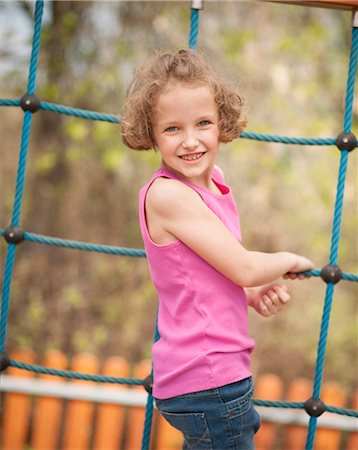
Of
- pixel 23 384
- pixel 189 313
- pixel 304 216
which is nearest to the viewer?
pixel 189 313

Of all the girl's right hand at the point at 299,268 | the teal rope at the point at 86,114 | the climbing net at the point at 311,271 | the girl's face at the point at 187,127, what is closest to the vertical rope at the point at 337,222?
the climbing net at the point at 311,271

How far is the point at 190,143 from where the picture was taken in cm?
135

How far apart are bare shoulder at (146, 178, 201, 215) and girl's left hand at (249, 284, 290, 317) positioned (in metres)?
0.26

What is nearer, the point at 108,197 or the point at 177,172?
the point at 177,172

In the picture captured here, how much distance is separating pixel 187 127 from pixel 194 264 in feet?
0.82

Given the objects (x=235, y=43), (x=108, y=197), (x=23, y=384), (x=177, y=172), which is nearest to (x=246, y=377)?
(x=177, y=172)

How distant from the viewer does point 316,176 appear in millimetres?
4031

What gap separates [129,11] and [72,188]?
3.47 ft

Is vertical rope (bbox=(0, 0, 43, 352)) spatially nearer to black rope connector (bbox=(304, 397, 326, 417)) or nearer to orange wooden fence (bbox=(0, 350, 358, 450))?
black rope connector (bbox=(304, 397, 326, 417))

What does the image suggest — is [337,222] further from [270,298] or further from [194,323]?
[194,323]

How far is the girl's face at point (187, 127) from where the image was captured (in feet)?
4.47

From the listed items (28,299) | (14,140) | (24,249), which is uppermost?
(14,140)

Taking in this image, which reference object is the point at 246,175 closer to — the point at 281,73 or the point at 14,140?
the point at 281,73

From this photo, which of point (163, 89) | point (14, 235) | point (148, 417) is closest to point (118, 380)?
point (148, 417)
